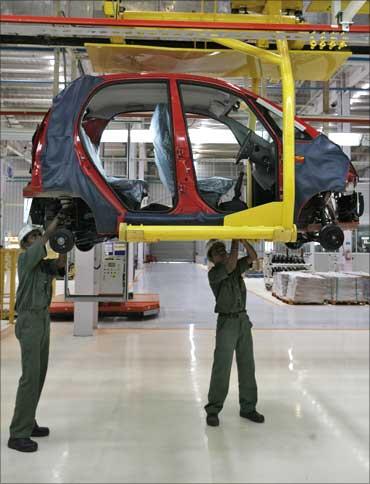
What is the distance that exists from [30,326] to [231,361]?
1.76 meters

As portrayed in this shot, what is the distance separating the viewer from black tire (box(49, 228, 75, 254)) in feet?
8.74

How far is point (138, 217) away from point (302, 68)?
1.94m

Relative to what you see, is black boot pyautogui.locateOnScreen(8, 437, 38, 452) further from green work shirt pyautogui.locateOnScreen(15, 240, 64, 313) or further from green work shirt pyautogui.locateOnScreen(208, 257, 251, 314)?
green work shirt pyautogui.locateOnScreen(208, 257, 251, 314)

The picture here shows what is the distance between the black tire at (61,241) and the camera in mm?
2664

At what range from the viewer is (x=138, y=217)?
264 cm

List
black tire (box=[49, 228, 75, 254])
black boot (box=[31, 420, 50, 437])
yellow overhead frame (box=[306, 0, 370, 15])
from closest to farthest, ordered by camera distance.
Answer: black tire (box=[49, 228, 75, 254]) < black boot (box=[31, 420, 50, 437]) < yellow overhead frame (box=[306, 0, 370, 15])

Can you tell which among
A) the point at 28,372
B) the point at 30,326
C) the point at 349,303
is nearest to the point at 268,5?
the point at 30,326

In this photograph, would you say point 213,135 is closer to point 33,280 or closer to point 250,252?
point 250,252

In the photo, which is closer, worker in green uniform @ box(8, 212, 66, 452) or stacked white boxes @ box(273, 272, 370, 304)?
worker in green uniform @ box(8, 212, 66, 452)

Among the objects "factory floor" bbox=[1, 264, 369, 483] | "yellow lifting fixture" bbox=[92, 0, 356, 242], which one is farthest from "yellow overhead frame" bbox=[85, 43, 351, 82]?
"factory floor" bbox=[1, 264, 369, 483]

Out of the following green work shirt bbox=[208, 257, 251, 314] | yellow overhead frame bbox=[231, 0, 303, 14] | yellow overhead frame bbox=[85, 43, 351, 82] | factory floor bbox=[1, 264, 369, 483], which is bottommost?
factory floor bbox=[1, 264, 369, 483]

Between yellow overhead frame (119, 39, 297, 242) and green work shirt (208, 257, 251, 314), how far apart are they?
48.7 inches

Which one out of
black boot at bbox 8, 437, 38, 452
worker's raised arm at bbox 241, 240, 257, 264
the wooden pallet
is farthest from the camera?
the wooden pallet

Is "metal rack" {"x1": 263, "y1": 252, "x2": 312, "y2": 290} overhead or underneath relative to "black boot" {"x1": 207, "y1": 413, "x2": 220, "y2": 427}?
overhead
